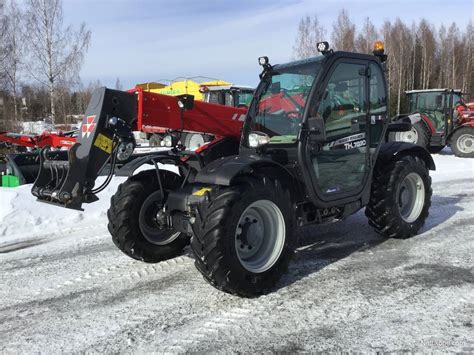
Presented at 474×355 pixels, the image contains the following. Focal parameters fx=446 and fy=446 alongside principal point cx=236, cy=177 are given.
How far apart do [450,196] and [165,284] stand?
6.00 meters

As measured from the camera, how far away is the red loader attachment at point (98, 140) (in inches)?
147

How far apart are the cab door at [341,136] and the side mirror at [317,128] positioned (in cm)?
2

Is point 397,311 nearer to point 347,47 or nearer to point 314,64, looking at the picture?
point 314,64

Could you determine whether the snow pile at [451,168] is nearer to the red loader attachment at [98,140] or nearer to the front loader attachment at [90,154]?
the red loader attachment at [98,140]

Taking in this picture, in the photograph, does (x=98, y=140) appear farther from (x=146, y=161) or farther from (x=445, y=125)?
(x=445, y=125)

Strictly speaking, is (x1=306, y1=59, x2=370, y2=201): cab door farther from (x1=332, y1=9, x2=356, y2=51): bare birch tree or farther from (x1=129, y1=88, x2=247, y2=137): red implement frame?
(x1=332, y1=9, x2=356, y2=51): bare birch tree

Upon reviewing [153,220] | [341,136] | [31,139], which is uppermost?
[341,136]

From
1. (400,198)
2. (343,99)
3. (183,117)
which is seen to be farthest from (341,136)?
(183,117)

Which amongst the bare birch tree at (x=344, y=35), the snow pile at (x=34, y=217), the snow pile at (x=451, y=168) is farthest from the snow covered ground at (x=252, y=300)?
the bare birch tree at (x=344, y=35)

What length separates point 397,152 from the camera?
537cm

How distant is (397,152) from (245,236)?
2519 mm

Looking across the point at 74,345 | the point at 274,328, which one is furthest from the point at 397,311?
the point at 74,345

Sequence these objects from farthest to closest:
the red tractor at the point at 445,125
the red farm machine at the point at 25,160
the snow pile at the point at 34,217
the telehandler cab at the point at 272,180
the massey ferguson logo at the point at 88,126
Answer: the red tractor at the point at 445,125, the red farm machine at the point at 25,160, the snow pile at the point at 34,217, the massey ferguson logo at the point at 88,126, the telehandler cab at the point at 272,180

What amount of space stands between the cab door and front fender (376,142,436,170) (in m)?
0.54
